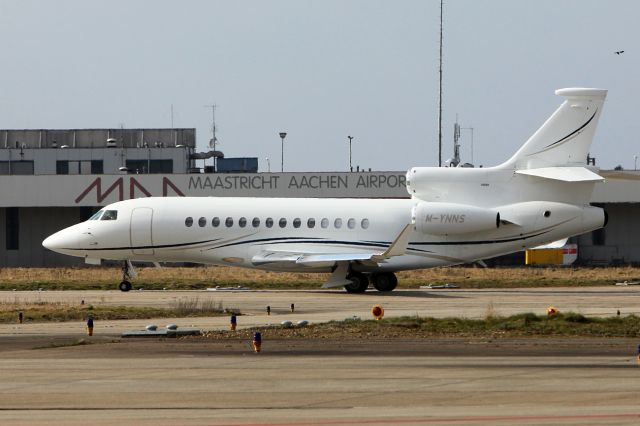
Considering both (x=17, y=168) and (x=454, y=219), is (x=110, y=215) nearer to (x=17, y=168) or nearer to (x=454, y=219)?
(x=454, y=219)

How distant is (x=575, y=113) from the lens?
142ft

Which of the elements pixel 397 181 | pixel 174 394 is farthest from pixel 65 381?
pixel 397 181

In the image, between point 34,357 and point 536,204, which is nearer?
point 34,357

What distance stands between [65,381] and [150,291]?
87.7ft

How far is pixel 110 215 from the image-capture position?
45969 millimetres

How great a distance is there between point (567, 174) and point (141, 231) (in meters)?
15.8

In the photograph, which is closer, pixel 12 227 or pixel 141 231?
pixel 141 231

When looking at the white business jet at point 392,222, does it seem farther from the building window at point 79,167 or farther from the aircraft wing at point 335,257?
the building window at point 79,167

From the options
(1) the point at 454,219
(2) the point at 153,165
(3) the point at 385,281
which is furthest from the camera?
(2) the point at 153,165

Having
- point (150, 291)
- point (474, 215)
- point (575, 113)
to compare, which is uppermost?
point (575, 113)

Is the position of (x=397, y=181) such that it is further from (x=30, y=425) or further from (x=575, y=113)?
(x=30, y=425)

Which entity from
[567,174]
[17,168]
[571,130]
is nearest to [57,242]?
[567,174]

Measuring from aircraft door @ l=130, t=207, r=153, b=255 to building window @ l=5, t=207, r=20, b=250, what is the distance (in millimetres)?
25868

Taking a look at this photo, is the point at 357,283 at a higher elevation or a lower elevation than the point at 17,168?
lower
